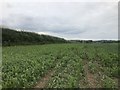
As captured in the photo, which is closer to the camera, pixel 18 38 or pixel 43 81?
pixel 43 81

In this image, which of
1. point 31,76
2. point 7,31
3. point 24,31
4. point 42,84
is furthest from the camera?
point 24,31

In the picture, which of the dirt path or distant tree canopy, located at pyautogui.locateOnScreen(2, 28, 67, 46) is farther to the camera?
distant tree canopy, located at pyautogui.locateOnScreen(2, 28, 67, 46)

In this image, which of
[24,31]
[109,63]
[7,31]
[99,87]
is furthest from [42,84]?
[24,31]

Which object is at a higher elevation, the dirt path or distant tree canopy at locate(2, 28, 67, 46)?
distant tree canopy at locate(2, 28, 67, 46)

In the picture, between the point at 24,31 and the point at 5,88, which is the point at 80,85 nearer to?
the point at 5,88

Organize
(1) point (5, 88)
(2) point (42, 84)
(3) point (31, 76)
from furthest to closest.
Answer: (3) point (31, 76) < (2) point (42, 84) < (1) point (5, 88)

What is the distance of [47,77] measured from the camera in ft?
44.8

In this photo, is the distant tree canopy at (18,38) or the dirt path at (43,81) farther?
the distant tree canopy at (18,38)

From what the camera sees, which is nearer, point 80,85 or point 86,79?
point 80,85

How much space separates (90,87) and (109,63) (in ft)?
24.7

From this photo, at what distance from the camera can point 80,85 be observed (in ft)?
37.7

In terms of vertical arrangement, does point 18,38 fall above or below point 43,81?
above

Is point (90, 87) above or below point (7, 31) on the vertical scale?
below

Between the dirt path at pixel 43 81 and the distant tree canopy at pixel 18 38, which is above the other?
the distant tree canopy at pixel 18 38
